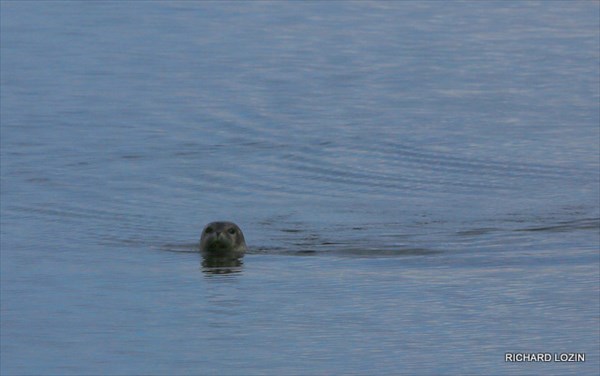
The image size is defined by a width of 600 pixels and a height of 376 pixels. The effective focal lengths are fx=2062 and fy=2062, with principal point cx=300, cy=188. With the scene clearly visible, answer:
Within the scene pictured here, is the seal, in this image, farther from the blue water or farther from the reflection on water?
the blue water

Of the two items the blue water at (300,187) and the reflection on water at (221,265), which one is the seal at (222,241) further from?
the blue water at (300,187)

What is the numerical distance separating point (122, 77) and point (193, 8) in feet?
28.2

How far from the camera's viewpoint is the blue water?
16953 mm

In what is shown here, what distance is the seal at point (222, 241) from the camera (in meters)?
20.9

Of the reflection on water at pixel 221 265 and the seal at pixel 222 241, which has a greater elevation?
the seal at pixel 222 241

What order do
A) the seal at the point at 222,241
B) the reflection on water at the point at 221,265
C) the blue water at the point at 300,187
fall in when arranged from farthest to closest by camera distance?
the seal at the point at 222,241, the reflection on water at the point at 221,265, the blue water at the point at 300,187

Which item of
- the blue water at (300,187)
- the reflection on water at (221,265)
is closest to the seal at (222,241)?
the reflection on water at (221,265)

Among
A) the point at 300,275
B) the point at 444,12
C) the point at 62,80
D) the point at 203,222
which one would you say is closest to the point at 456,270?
the point at 300,275

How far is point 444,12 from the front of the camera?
40062 millimetres

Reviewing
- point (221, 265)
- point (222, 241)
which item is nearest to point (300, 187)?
point (222, 241)

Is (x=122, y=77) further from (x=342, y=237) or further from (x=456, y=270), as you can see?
(x=456, y=270)

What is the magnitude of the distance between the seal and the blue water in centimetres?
20

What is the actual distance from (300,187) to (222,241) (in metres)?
3.71

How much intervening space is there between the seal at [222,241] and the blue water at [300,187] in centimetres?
20
